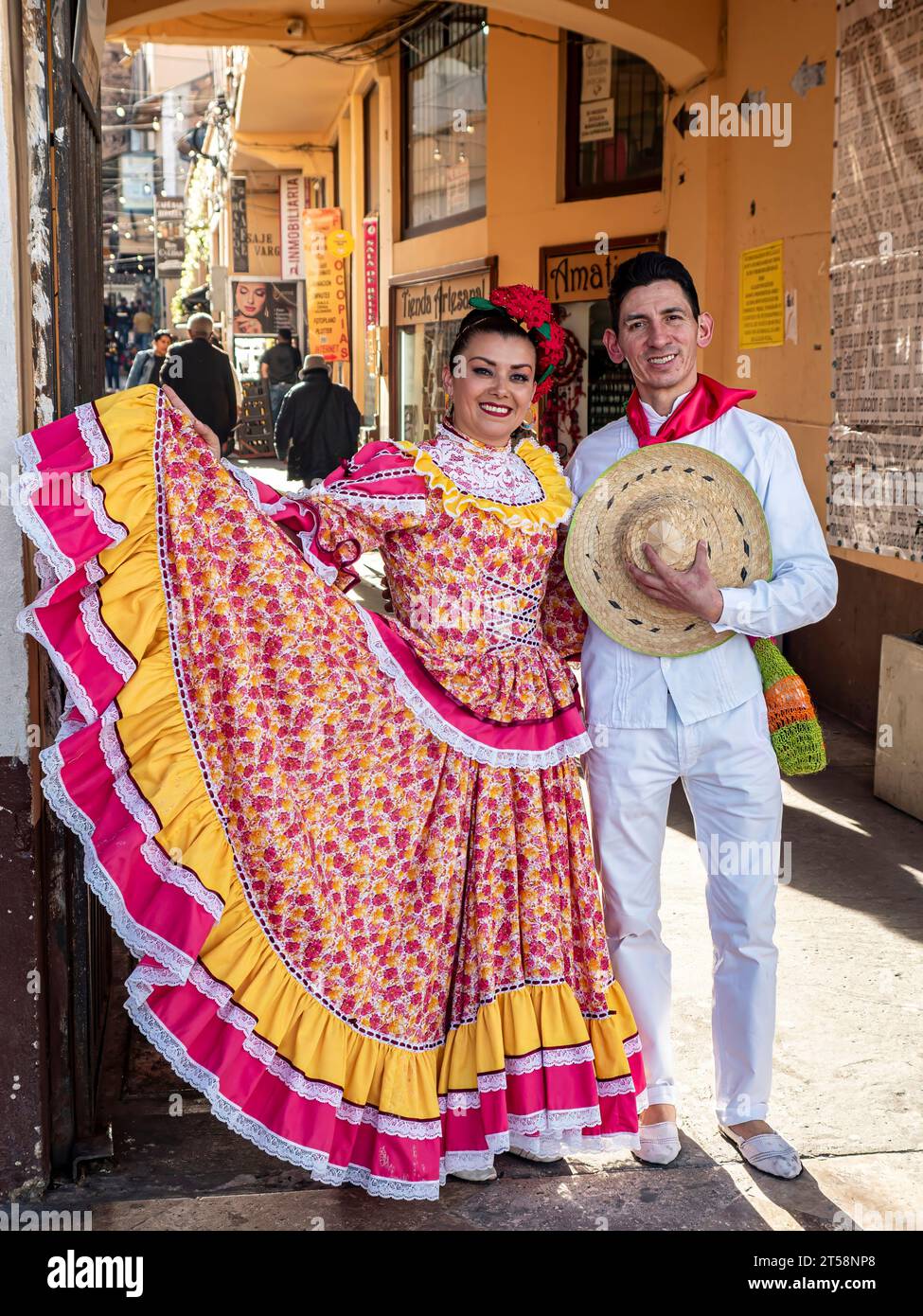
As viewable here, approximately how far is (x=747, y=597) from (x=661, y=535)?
22cm

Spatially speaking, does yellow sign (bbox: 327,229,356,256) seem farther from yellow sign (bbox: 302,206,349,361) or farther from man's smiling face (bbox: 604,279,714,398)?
man's smiling face (bbox: 604,279,714,398)

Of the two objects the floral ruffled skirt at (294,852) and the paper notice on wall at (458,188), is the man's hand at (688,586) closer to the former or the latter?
the floral ruffled skirt at (294,852)

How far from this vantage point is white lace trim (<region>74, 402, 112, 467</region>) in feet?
8.31

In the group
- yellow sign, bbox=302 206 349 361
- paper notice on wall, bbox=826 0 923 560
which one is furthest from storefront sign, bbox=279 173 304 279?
paper notice on wall, bbox=826 0 923 560

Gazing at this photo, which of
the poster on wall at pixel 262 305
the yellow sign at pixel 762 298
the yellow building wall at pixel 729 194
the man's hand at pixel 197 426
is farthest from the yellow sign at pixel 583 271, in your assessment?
the poster on wall at pixel 262 305

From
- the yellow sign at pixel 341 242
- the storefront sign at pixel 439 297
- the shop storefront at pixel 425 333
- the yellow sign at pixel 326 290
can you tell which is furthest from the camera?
the yellow sign at pixel 326 290

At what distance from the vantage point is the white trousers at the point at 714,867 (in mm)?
2973

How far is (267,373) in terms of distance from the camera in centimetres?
1925

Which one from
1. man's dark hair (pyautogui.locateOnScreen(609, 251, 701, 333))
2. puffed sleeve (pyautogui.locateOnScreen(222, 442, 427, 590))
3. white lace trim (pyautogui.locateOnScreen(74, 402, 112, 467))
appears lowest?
puffed sleeve (pyautogui.locateOnScreen(222, 442, 427, 590))

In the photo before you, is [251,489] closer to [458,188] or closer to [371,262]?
[458,188]

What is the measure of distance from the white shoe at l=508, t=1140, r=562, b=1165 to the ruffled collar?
135cm

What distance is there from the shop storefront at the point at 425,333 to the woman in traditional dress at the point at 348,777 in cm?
759

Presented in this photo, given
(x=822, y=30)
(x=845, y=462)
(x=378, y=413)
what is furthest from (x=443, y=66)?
(x=845, y=462)

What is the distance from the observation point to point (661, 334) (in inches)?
114
